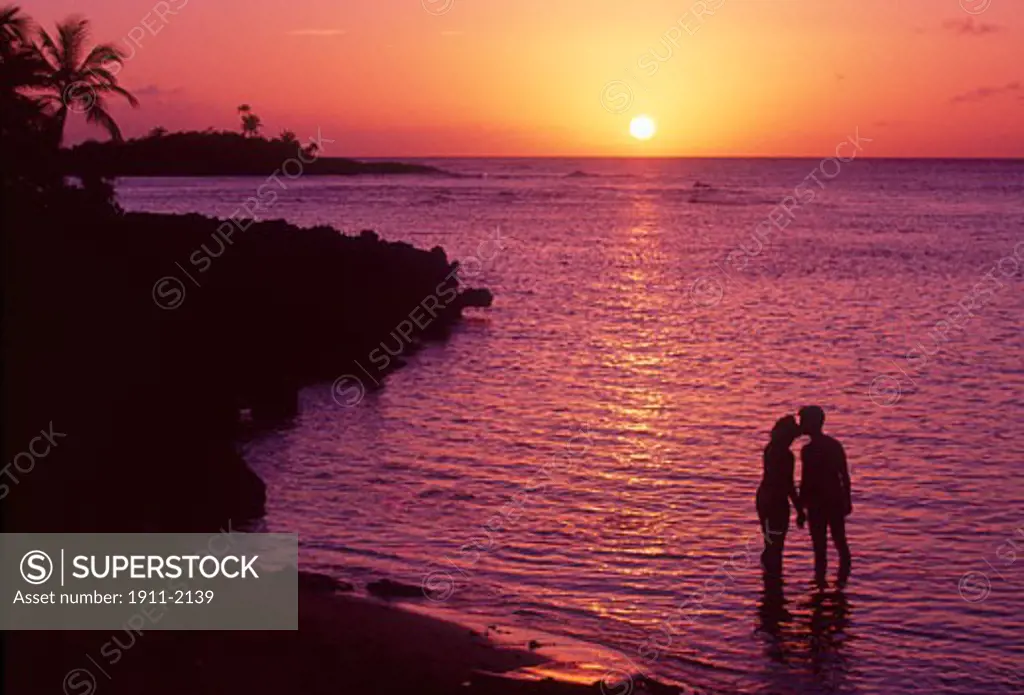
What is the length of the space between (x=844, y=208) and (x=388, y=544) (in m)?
122

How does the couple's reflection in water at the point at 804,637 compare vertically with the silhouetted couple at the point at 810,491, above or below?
below

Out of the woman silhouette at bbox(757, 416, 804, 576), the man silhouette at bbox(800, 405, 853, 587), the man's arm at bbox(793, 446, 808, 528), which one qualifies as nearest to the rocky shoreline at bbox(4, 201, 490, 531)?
the woman silhouette at bbox(757, 416, 804, 576)

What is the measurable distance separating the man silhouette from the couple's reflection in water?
1.70ft

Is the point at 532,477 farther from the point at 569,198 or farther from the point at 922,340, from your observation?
the point at 569,198

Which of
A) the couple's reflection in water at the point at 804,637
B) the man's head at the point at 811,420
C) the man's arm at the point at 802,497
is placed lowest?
the couple's reflection in water at the point at 804,637

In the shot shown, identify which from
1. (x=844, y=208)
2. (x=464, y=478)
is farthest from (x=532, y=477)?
(x=844, y=208)

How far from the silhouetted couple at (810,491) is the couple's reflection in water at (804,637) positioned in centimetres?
42

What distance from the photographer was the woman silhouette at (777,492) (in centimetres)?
1490

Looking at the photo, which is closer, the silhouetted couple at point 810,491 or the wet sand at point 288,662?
the wet sand at point 288,662

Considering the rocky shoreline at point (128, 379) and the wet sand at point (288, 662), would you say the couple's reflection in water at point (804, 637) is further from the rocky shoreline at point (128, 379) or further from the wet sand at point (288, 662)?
the rocky shoreline at point (128, 379)

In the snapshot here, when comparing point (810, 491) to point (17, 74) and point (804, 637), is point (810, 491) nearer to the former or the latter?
point (804, 637)

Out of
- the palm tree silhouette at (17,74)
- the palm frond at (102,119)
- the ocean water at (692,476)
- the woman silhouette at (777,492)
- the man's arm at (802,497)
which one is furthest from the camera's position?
the palm frond at (102,119)

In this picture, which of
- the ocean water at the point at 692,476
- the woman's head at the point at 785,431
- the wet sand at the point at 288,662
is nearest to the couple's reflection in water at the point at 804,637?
the ocean water at the point at 692,476

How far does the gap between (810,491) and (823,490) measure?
0.59 ft
